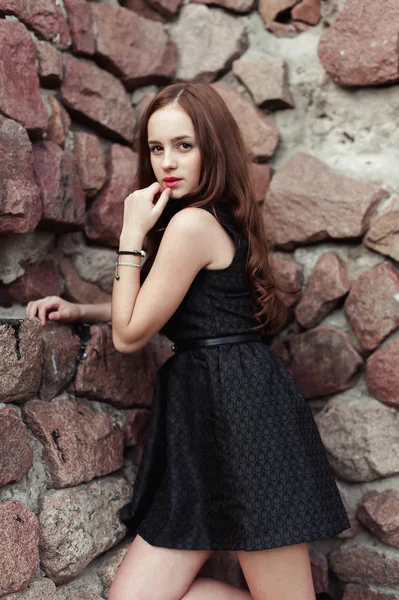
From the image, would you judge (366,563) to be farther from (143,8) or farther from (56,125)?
(143,8)

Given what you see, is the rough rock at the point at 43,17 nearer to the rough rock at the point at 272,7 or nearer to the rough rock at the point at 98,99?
the rough rock at the point at 98,99

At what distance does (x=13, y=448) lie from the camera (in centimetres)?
150

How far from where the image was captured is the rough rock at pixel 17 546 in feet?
4.68

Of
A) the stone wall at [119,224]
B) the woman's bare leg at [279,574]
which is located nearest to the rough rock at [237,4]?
the stone wall at [119,224]

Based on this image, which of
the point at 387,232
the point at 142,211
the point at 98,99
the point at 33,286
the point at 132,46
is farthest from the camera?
the point at 132,46

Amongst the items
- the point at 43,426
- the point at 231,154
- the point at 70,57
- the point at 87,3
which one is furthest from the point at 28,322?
the point at 87,3

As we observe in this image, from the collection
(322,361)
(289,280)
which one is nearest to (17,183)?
(289,280)

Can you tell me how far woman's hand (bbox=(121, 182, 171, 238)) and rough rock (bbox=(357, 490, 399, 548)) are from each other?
94 cm

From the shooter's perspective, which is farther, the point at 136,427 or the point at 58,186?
the point at 136,427

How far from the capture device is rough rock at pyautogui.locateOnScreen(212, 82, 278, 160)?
2113mm

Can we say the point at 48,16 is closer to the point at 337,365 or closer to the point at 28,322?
the point at 28,322

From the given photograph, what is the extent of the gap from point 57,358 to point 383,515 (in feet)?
3.10

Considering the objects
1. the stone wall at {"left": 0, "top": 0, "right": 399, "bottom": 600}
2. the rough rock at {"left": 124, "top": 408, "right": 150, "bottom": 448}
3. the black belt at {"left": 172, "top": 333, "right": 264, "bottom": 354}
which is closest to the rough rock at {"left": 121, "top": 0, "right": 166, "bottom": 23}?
the stone wall at {"left": 0, "top": 0, "right": 399, "bottom": 600}

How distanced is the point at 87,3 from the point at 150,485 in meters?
1.38
